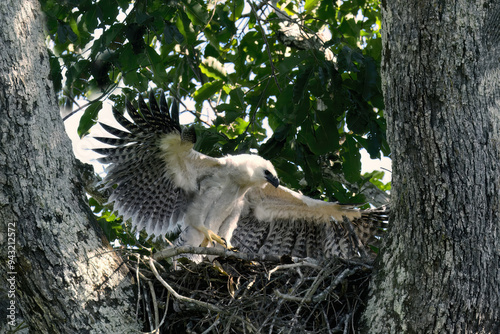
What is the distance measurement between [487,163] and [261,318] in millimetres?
1586

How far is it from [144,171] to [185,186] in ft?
1.43

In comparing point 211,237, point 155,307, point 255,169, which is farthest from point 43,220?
point 255,169

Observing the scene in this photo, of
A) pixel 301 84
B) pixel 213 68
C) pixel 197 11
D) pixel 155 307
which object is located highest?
pixel 197 11

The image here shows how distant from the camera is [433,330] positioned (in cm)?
280

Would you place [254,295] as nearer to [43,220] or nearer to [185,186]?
[43,220]

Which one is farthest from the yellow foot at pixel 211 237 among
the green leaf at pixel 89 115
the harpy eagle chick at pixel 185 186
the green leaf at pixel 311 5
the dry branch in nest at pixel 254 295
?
the green leaf at pixel 311 5

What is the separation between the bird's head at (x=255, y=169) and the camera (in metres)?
5.06

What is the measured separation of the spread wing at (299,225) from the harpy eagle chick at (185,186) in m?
0.01

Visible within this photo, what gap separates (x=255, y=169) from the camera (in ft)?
16.6

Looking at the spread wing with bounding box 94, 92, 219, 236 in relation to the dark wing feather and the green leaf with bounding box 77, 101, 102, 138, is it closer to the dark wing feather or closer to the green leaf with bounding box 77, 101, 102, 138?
the dark wing feather

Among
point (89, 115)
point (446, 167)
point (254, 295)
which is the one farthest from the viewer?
point (89, 115)

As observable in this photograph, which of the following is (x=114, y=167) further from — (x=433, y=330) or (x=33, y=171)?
(x=433, y=330)

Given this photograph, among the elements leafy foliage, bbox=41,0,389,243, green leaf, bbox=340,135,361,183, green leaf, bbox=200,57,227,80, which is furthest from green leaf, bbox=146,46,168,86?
green leaf, bbox=340,135,361,183

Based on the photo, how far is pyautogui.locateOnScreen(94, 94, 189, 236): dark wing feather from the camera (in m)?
4.55
